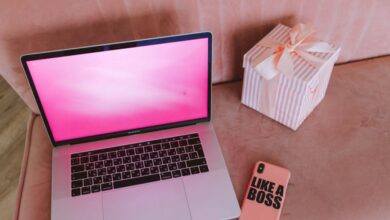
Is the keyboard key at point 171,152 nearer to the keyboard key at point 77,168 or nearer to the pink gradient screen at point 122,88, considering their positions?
the pink gradient screen at point 122,88

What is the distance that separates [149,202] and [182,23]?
1.22ft

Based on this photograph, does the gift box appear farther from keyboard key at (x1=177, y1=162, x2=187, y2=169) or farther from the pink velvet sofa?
keyboard key at (x1=177, y1=162, x2=187, y2=169)

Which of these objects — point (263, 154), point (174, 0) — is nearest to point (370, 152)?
point (263, 154)

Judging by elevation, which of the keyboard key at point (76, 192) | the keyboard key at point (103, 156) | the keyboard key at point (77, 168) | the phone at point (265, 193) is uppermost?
the keyboard key at point (103, 156)

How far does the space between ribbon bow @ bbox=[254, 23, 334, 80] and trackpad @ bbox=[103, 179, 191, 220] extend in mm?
282

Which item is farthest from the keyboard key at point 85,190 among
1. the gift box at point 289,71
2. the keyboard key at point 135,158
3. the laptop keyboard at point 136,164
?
the gift box at point 289,71

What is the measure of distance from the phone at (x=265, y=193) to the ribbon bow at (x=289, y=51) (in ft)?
0.61

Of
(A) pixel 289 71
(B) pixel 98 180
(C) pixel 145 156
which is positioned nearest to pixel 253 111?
(A) pixel 289 71

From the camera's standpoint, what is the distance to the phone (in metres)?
0.64

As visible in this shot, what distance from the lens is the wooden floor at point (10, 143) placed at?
4.08ft

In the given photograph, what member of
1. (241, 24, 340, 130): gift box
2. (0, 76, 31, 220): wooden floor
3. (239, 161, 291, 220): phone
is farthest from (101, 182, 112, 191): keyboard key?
(0, 76, 31, 220): wooden floor

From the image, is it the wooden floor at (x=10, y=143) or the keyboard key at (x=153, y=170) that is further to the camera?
the wooden floor at (x=10, y=143)

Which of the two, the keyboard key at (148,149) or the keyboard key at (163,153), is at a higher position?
the keyboard key at (148,149)

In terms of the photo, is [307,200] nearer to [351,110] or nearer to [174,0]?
[351,110]
